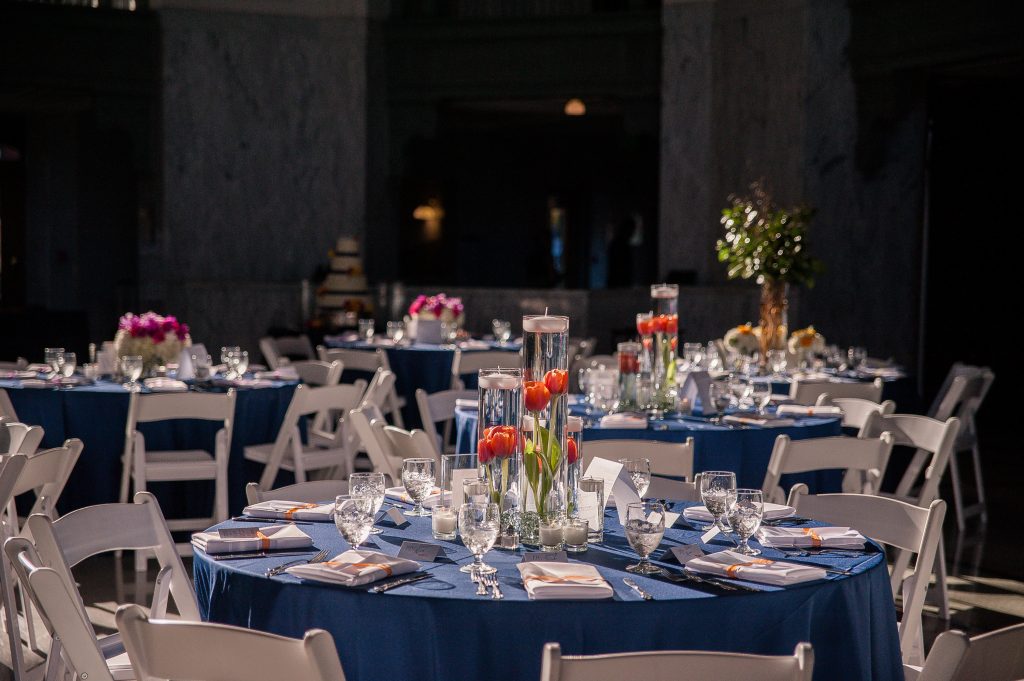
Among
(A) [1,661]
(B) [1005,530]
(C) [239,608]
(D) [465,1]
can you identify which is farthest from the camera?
(D) [465,1]

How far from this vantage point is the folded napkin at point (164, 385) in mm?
6102

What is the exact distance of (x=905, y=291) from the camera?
37.0ft

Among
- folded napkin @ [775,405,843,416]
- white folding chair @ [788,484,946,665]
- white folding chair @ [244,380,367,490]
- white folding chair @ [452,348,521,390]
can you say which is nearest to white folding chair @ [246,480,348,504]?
white folding chair @ [788,484,946,665]

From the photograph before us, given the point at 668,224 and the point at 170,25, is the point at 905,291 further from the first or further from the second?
the point at 170,25

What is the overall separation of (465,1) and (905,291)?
684 cm

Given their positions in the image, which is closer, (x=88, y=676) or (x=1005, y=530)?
(x=88, y=676)

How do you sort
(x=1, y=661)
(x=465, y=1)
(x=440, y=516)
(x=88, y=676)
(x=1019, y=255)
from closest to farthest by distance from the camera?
1. (x=88, y=676)
2. (x=440, y=516)
3. (x=1, y=661)
4. (x=1019, y=255)
5. (x=465, y=1)

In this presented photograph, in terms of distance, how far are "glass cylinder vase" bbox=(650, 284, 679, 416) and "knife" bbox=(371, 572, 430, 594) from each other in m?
2.72

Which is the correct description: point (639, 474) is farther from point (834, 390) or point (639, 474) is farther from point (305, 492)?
point (834, 390)

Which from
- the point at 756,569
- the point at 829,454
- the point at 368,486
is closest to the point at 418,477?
the point at 368,486

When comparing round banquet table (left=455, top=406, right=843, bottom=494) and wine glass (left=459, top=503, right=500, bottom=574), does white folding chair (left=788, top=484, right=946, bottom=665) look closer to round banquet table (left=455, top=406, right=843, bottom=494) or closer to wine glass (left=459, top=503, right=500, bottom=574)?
wine glass (left=459, top=503, right=500, bottom=574)

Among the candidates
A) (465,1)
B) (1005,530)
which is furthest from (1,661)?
(465,1)

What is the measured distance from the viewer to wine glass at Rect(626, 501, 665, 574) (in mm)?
2715

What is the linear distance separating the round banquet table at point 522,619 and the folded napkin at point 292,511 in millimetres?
415
